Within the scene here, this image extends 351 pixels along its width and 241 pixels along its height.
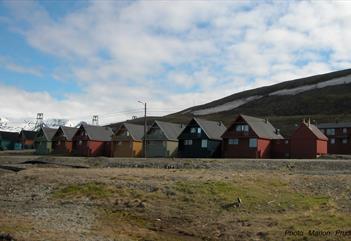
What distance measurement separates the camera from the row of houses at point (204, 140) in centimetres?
6525

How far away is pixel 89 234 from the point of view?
21.7 m

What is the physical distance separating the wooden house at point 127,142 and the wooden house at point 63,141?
1337 centimetres

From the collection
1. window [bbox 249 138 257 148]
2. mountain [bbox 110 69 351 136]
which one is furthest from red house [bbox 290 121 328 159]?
mountain [bbox 110 69 351 136]

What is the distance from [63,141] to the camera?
93375mm

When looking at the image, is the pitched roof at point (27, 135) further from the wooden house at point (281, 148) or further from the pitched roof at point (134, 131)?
the wooden house at point (281, 148)

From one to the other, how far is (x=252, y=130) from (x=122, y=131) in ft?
84.9

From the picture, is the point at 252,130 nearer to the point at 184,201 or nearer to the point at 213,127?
the point at 213,127

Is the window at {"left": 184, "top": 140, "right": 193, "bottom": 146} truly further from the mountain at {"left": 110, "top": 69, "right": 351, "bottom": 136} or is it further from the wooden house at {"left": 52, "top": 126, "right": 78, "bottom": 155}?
the mountain at {"left": 110, "top": 69, "right": 351, "bottom": 136}

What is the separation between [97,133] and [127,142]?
11116mm

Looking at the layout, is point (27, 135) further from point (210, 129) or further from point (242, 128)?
point (242, 128)

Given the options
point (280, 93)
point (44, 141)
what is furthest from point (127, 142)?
point (280, 93)

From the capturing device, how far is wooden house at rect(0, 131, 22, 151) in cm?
12082

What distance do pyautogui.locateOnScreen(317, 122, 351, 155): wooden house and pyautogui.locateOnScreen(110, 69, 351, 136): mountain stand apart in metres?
17.7

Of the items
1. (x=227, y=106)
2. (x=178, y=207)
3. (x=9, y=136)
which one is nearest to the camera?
→ (x=178, y=207)
